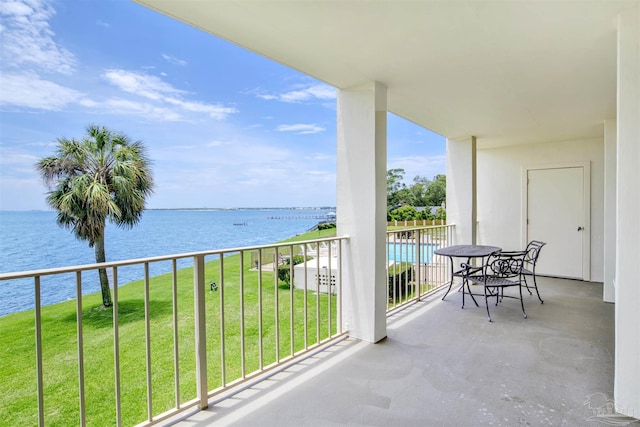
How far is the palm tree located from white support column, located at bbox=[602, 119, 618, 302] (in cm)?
741

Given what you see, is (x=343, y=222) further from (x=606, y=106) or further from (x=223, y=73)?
(x=223, y=73)

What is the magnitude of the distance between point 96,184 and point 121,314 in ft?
8.29

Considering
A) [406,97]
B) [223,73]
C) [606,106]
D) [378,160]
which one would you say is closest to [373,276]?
[378,160]

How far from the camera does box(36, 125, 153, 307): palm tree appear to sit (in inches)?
222

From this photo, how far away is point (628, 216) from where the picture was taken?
175cm

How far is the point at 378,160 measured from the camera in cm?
278

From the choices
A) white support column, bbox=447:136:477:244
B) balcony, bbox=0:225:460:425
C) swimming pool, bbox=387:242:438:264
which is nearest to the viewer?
balcony, bbox=0:225:460:425

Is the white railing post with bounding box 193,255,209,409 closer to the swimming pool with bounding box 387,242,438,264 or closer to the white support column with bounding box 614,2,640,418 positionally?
the white support column with bounding box 614,2,640,418

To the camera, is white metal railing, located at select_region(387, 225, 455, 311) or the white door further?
the white door

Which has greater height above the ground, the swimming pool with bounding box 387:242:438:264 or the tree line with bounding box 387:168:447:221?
the tree line with bounding box 387:168:447:221

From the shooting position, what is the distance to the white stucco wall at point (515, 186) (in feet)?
16.3

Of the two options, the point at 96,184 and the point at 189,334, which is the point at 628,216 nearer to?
the point at 189,334

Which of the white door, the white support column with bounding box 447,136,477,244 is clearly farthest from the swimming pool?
the white door

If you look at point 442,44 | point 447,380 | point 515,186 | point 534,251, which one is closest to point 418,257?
point 534,251
